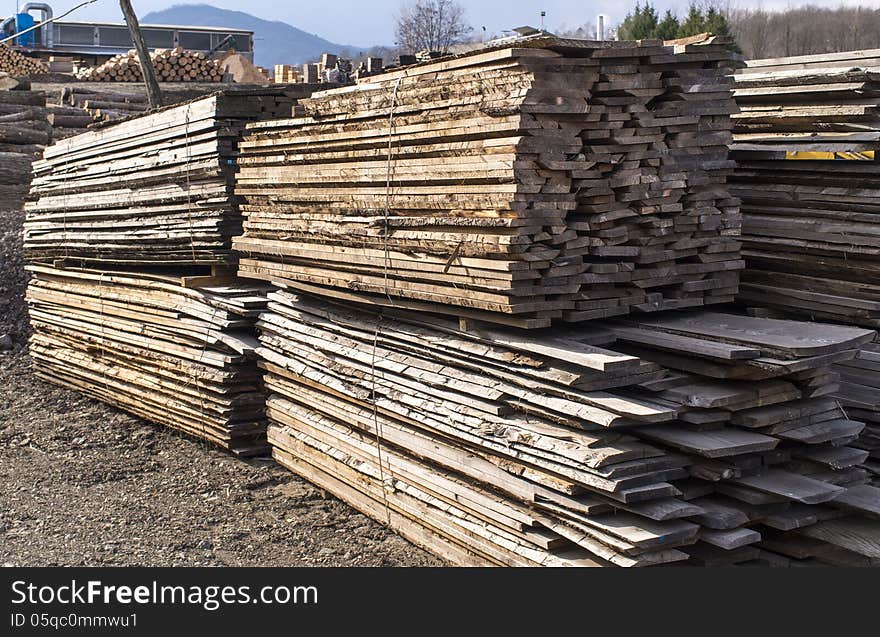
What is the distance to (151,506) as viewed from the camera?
7809 millimetres

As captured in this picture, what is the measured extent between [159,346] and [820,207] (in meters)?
5.88

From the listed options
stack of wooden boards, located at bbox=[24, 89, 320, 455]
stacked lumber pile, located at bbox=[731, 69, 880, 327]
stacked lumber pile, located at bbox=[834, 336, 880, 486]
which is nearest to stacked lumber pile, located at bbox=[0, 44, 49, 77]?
stack of wooden boards, located at bbox=[24, 89, 320, 455]

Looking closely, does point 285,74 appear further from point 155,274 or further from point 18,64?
point 155,274

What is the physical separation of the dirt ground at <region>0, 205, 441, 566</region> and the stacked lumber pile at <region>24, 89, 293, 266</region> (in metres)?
1.71

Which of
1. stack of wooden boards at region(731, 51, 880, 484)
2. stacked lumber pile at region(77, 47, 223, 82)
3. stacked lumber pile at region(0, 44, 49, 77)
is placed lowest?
stack of wooden boards at region(731, 51, 880, 484)

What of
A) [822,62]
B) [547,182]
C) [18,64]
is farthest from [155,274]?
[18,64]

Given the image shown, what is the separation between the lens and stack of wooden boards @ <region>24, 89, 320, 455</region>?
891 centimetres

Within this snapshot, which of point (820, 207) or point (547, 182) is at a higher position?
point (547, 182)

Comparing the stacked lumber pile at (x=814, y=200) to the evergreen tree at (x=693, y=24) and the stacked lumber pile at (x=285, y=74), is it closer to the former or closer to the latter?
the stacked lumber pile at (x=285, y=74)

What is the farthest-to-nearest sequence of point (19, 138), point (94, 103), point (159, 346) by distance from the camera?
point (94, 103)
point (19, 138)
point (159, 346)

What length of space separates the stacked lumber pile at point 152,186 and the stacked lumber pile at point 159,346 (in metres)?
0.30

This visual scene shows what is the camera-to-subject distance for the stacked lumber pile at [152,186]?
29.1 feet

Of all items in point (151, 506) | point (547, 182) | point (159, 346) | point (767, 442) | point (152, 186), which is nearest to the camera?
point (767, 442)

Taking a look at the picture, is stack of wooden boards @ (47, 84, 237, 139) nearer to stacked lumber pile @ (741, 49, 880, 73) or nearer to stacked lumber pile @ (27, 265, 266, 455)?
stacked lumber pile @ (27, 265, 266, 455)
